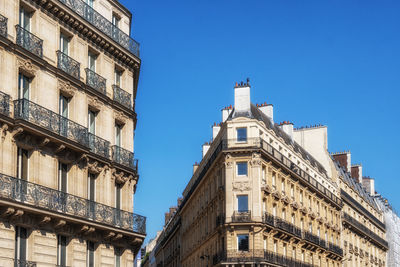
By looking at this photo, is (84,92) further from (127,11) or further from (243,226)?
(243,226)

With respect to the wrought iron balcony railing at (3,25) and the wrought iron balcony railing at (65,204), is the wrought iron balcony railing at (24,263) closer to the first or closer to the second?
the wrought iron balcony railing at (65,204)

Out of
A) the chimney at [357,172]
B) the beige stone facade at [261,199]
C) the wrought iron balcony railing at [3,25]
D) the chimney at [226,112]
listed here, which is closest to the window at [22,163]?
the wrought iron balcony railing at [3,25]

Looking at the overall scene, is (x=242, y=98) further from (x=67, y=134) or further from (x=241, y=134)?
(x=67, y=134)

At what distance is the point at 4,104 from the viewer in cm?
2172

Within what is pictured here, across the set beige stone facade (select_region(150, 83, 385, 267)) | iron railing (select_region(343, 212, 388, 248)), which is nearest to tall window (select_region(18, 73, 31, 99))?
beige stone facade (select_region(150, 83, 385, 267))

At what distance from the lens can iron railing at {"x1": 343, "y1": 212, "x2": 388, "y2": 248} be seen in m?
75.6

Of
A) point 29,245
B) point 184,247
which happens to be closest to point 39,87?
point 29,245

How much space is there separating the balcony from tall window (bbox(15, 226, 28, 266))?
101 feet

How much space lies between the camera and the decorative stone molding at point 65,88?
985 inches

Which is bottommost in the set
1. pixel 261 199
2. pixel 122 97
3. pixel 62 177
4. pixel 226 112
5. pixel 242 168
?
pixel 62 177

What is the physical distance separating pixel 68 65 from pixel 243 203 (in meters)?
28.7

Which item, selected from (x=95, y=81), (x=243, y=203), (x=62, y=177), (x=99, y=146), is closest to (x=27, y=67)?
(x=62, y=177)

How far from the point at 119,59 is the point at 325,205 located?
1693 inches

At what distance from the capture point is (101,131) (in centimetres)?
2756
